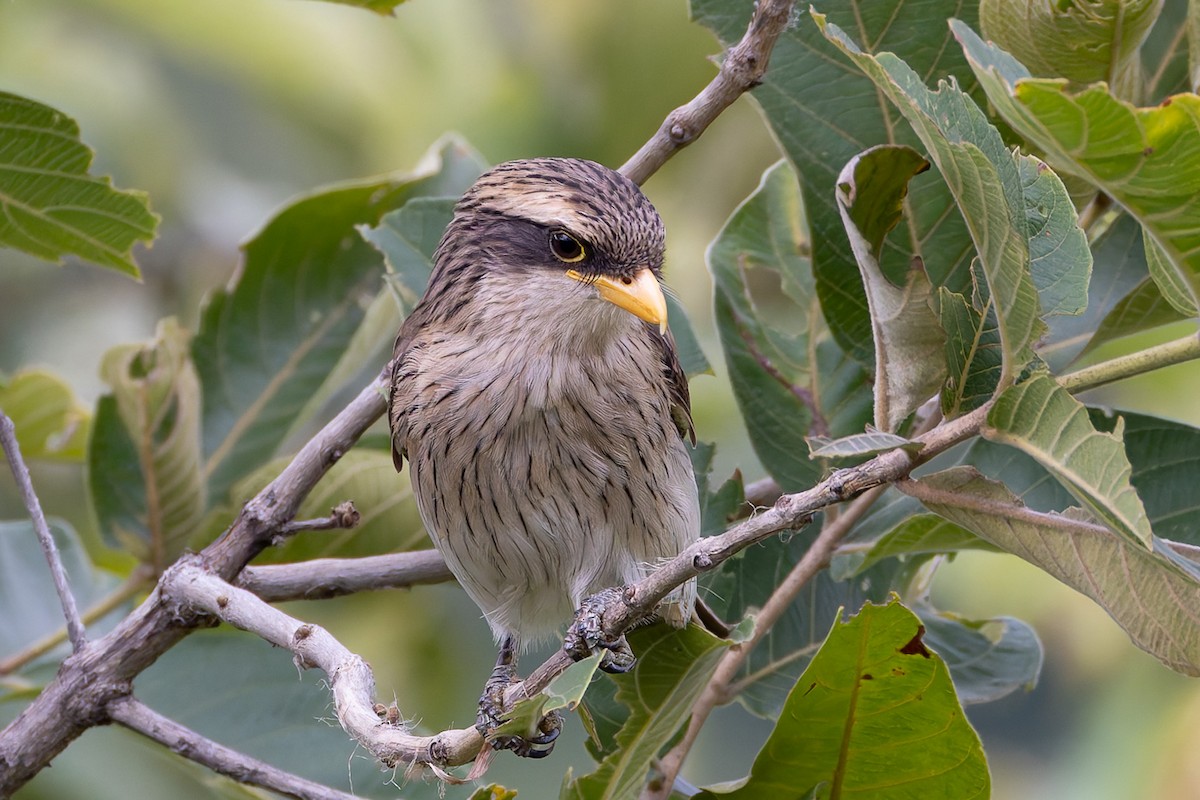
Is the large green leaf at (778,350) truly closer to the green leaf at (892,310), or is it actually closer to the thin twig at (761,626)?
the thin twig at (761,626)

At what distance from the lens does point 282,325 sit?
Answer: 3301 mm

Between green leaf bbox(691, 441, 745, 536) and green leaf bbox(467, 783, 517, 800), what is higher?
green leaf bbox(691, 441, 745, 536)

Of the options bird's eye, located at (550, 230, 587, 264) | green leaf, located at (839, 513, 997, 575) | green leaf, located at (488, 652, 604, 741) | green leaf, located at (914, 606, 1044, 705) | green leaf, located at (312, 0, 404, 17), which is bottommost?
green leaf, located at (914, 606, 1044, 705)

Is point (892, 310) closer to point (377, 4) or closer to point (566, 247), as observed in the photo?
point (566, 247)

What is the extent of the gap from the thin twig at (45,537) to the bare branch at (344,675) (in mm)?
203

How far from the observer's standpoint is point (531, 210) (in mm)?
2736

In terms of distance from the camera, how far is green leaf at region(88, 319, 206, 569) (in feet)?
9.73

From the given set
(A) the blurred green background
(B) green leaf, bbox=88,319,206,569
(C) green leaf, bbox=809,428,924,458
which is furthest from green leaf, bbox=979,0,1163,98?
(A) the blurred green background

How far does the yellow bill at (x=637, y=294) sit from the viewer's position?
2508 mm

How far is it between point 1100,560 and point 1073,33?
1.03 m

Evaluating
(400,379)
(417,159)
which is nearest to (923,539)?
(400,379)

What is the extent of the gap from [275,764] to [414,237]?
4.10ft

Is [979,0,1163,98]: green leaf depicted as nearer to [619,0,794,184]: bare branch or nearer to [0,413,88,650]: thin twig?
[619,0,794,184]: bare branch

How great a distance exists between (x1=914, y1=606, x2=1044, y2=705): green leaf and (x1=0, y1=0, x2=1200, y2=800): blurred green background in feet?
5.01
